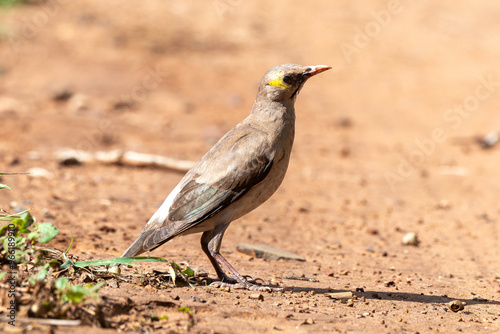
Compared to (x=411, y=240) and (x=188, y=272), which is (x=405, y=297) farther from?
(x=411, y=240)

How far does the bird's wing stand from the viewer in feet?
16.2

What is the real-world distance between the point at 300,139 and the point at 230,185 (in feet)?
25.1

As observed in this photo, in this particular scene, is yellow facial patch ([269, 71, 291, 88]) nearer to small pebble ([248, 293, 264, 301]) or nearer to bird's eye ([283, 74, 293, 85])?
bird's eye ([283, 74, 293, 85])

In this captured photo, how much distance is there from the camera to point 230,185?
16.4 feet

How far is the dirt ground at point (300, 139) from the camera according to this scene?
4.91 metres

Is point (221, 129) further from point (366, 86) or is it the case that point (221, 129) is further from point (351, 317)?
point (351, 317)

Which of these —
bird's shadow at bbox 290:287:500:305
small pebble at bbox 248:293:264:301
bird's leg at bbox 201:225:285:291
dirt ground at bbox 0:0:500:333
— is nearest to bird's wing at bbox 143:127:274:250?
bird's leg at bbox 201:225:285:291

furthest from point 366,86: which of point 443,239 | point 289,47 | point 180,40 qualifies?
point 443,239

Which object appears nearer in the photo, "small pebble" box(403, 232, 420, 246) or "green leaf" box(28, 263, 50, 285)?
"green leaf" box(28, 263, 50, 285)

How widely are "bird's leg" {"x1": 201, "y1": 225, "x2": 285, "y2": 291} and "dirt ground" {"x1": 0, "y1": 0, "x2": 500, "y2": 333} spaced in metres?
0.13

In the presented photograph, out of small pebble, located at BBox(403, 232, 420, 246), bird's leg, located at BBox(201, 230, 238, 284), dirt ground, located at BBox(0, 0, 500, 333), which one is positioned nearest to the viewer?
dirt ground, located at BBox(0, 0, 500, 333)

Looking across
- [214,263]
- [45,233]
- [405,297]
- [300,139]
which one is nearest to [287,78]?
[214,263]

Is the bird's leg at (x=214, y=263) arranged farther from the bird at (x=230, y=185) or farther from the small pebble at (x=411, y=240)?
the small pebble at (x=411, y=240)

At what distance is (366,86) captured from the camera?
1598cm
